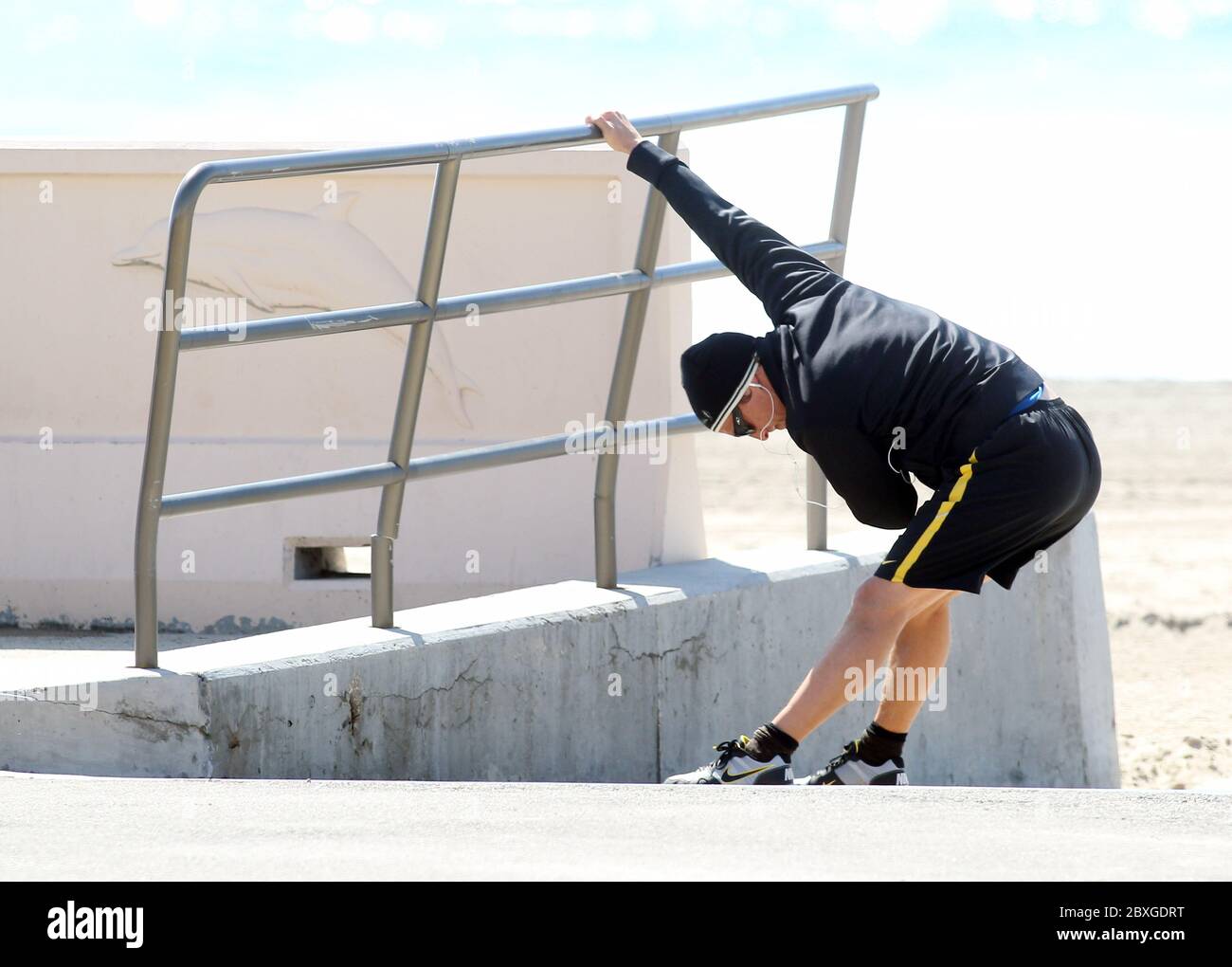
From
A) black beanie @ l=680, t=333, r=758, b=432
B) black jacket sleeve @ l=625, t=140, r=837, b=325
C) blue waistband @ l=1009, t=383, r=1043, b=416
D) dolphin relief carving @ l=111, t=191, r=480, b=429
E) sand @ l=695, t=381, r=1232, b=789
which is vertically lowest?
sand @ l=695, t=381, r=1232, b=789

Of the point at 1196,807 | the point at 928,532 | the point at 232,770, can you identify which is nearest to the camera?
Result: the point at 1196,807

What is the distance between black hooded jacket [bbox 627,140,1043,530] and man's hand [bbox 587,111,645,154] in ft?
1.83

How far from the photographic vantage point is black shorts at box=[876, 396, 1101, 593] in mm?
3168

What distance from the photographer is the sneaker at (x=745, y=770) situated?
10.8ft

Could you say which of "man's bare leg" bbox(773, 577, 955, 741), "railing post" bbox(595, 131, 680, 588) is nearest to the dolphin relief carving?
"railing post" bbox(595, 131, 680, 588)

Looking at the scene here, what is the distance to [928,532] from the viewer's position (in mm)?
3182

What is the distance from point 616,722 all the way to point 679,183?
1.35 m

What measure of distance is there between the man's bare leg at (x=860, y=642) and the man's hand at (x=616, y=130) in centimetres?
112

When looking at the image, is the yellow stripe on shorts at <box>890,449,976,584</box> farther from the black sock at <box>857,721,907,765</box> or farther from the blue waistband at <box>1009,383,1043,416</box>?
the black sock at <box>857,721,907,765</box>

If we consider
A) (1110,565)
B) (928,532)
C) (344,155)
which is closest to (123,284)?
(344,155)

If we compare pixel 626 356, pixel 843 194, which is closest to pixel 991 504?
pixel 626 356

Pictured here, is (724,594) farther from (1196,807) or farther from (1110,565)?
(1110,565)

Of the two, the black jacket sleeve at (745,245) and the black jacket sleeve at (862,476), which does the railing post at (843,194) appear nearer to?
the black jacket sleeve at (745,245)

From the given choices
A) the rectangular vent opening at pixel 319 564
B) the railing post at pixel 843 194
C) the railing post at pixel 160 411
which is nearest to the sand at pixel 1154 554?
the railing post at pixel 843 194
